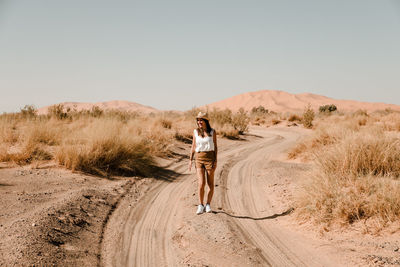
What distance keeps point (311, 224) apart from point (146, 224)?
3.32m

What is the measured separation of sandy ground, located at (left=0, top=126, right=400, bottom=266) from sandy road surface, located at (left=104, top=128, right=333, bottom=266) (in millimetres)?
17

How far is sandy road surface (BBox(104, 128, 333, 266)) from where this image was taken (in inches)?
175

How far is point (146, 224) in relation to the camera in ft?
19.2

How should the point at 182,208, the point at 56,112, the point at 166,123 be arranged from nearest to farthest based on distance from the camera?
the point at 182,208, the point at 56,112, the point at 166,123

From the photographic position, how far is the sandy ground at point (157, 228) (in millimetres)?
4344

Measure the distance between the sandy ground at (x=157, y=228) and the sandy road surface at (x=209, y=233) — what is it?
0.02 metres

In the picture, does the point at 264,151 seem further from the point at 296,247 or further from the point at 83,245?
the point at 83,245

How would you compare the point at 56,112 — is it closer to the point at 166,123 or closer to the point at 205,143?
the point at 166,123

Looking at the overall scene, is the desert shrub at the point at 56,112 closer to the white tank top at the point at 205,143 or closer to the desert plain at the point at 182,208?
the desert plain at the point at 182,208

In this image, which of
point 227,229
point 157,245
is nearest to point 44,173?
point 157,245

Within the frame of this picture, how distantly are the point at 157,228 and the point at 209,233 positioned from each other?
3.67 feet

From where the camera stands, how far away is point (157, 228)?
5.67 metres

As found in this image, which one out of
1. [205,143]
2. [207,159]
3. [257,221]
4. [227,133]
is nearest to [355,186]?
[257,221]

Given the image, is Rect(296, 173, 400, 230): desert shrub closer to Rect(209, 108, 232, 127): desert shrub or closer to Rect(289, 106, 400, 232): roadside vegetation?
Rect(289, 106, 400, 232): roadside vegetation
